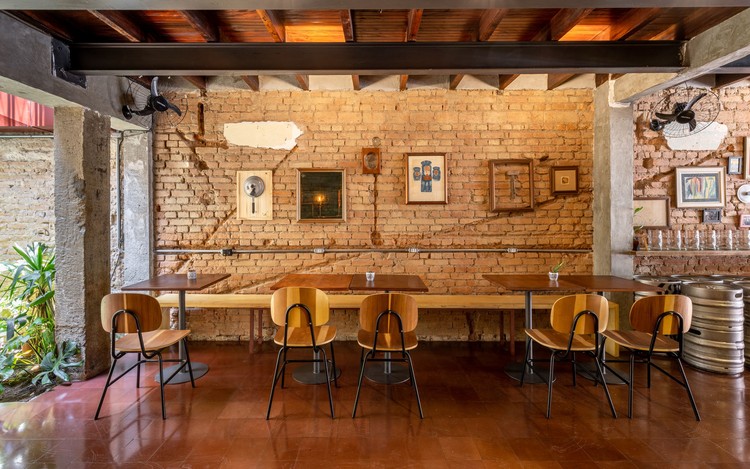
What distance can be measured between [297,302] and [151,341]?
133cm

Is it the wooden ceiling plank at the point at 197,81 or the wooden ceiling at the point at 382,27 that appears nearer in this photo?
the wooden ceiling at the point at 382,27

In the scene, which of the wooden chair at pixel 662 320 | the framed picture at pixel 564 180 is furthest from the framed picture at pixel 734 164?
the wooden chair at pixel 662 320

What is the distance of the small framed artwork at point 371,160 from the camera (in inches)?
183

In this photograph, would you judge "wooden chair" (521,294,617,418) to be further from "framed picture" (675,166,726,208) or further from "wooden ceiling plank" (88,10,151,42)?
"wooden ceiling plank" (88,10,151,42)

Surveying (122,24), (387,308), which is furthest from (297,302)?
(122,24)

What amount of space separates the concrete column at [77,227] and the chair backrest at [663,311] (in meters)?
5.02

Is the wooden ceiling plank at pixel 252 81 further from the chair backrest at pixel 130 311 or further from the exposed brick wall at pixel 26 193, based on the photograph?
the exposed brick wall at pixel 26 193

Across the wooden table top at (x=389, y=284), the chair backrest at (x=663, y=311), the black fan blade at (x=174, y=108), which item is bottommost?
the chair backrest at (x=663, y=311)

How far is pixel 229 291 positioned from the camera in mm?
4828

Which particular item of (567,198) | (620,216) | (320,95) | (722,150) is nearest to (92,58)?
(320,95)

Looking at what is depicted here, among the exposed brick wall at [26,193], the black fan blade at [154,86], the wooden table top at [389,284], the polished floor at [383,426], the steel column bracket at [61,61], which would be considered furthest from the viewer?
the exposed brick wall at [26,193]

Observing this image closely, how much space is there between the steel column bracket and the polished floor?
2.87 m

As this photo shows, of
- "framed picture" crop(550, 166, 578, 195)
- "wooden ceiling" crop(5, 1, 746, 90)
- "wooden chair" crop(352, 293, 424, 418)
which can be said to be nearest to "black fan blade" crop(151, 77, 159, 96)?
"wooden ceiling" crop(5, 1, 746, 90)

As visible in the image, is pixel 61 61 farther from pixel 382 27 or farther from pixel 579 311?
pixel 579 311
